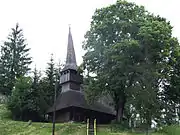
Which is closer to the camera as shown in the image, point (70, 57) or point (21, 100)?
point (21, 100)

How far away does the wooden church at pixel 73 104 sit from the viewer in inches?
1666

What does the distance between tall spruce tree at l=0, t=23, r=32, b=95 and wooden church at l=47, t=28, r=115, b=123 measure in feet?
39.6

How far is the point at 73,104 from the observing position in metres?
41.2

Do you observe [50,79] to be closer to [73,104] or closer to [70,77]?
[70,77]

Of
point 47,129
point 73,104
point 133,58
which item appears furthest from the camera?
point 73,104

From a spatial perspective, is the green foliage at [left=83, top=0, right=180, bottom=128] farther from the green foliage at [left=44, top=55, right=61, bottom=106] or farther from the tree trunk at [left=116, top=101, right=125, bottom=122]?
the green foliage at [left=44, top=55, right=61, bottom=106]

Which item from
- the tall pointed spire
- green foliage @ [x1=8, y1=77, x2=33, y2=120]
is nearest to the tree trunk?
the tall pointed spire

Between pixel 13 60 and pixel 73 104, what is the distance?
854 inches

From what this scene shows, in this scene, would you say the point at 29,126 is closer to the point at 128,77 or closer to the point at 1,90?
the point at 128,77

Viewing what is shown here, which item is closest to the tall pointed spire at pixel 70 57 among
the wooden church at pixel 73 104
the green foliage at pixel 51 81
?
the wooden church at pixel 73 104

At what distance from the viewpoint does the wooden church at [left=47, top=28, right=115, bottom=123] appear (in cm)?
4231

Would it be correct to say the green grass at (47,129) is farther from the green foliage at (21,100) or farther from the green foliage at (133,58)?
the green foliage at (21,100)

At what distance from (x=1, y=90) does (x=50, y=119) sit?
1279 cm

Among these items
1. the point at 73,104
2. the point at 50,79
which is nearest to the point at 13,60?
the point at 50,79
